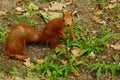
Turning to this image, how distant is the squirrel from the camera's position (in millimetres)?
4652

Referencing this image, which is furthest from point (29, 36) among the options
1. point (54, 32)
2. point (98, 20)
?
point (98, 20)

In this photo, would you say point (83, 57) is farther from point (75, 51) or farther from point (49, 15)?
point (49, 15)

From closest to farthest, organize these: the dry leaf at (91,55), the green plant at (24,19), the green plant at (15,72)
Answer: the green plant at (15,72) < the dry leaf at (91,55) < the green plant at (24,19)

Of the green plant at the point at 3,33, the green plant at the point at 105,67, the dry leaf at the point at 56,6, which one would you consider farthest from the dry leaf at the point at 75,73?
the dry leaf at the point at 56,6

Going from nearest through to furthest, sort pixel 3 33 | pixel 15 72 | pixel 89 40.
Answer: pixel 15 72, pixel 89 40, pixel 3 33

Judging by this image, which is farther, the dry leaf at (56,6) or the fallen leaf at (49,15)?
the dry leaf at (56,6)

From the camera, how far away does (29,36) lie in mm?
4809

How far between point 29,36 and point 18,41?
8.8 inches

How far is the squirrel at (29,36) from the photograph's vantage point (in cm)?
465

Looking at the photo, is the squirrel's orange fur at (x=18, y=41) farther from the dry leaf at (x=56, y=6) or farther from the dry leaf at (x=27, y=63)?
the dry leaf at (x=56, y=6)

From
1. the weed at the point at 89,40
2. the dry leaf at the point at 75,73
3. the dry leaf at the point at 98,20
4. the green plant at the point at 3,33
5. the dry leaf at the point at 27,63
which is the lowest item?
the dry leaf at the point at 75,73

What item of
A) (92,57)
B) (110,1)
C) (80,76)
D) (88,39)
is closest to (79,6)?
(110,1)

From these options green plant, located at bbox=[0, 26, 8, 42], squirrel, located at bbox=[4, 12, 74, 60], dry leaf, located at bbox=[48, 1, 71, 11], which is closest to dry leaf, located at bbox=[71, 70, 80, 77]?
squirrel, located at bbox=[4, 12, 74, 60]

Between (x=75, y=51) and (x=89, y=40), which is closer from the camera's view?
(x=75, y=51)
